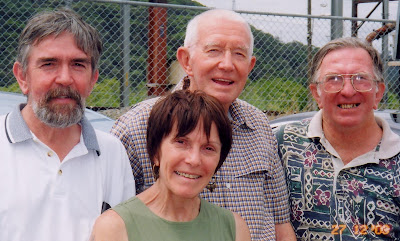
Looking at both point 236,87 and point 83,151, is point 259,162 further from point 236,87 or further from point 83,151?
point 83,151

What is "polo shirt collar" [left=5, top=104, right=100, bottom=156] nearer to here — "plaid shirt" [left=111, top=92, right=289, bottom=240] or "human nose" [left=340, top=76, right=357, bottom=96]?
"plaid shirt" [left=111, top=92, right=289, bottom=240]

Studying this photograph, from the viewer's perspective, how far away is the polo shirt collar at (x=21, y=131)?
2.43 metres

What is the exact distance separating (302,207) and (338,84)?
70 cm

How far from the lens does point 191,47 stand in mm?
3074

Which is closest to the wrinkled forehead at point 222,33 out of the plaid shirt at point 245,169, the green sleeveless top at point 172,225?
the plaid shirt at point 245,169

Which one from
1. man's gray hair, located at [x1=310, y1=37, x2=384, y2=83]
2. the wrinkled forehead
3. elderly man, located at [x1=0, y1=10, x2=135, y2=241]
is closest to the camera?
elderly man, located at [x1=0, y1=10, x2=135, y2=241]

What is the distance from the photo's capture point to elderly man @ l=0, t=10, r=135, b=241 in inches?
93.0

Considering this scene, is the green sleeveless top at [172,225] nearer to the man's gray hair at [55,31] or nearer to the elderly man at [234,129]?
the elderly man at [234,129]

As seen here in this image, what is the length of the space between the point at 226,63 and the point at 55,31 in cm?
88

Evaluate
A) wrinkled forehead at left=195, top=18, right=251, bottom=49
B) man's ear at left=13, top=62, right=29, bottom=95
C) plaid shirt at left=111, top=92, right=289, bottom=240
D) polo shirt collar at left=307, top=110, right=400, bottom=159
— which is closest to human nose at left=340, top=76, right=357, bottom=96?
polo shirt collar at left=307, top=110, right=400, bottom=159

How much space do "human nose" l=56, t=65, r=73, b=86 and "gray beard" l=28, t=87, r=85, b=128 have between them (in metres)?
0.03

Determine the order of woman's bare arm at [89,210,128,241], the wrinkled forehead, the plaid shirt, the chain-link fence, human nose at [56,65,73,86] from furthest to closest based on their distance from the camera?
the chain-link fence
the wrinkled forehead
the plaid shirt
human nose at [56,65,73,86]
woman's bare arm at [89,210,128,241]

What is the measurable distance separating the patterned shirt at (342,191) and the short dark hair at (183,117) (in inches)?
36.1
